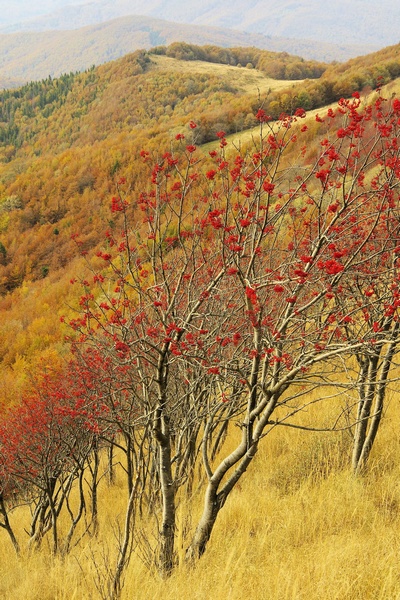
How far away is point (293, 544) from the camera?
12.2 feet

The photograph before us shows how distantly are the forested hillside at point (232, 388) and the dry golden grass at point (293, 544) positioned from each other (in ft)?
0.08

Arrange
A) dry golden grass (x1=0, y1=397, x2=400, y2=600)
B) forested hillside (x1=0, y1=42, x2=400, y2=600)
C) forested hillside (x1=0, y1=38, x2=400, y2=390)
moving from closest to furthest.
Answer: dry golden grass (x1=0, y1=397, x2=400, y2=600), forested hillside (x1=0, y1=42, x2=400, y2=600), forested hillside (x1=0, y1=38, x2=400, y2=390)

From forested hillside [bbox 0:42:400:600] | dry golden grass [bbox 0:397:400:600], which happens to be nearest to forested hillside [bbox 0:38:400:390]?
forested hillside [bbox 0:42:400:600]

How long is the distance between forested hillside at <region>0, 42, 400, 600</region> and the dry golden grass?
1.0 inches

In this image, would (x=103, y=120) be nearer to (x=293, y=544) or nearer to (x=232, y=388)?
(x=232, y=388)

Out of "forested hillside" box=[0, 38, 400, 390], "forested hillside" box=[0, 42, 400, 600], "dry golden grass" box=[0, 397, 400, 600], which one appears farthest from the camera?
"forested hillside" box=[0, 38, 400, 390]

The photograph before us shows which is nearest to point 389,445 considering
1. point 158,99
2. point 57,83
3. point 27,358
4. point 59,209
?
point 27,358

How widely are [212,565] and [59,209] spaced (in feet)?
178

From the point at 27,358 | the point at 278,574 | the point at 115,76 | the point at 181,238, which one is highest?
the point at 115,76

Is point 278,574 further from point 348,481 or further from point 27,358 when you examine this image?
point 27,358

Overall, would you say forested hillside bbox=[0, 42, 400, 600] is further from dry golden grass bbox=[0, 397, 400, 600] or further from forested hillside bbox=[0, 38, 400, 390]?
forested hillside bbox=[0, 38, 400, 390]

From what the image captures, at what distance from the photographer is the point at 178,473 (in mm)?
4863

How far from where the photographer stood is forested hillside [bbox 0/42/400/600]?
9.92 feet

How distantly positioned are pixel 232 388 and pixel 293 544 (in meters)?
2.34
